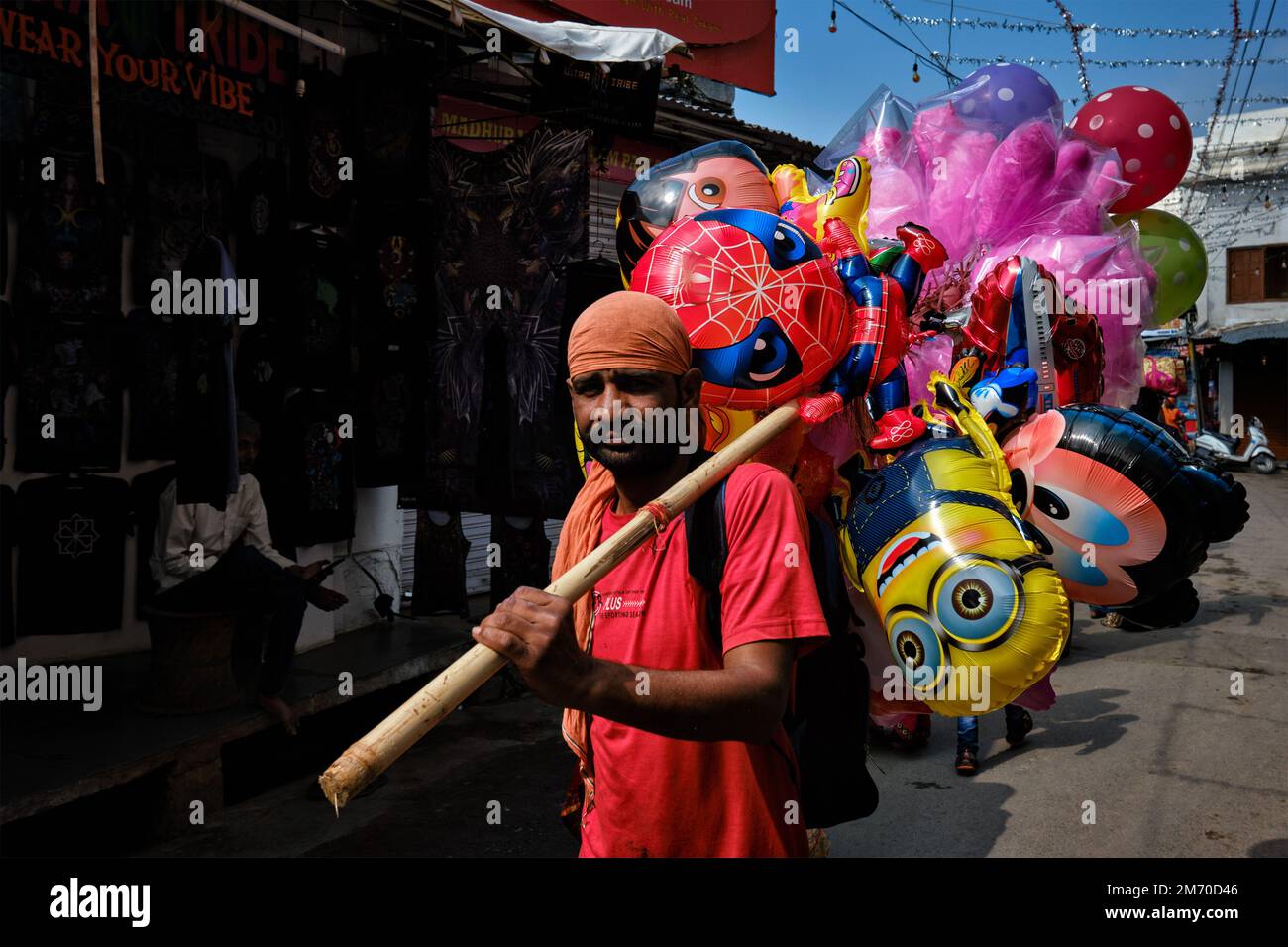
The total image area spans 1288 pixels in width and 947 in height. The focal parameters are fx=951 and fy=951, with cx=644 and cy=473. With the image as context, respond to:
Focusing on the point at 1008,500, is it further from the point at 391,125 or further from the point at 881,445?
the point at 391,125

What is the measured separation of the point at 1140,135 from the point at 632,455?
16.7 feet

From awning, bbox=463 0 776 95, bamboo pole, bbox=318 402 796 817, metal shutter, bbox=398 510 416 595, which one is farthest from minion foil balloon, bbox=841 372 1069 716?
awning, bbox=463 0 776 95

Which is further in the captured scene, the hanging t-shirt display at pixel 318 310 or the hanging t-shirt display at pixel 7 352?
the hanging t-shirt display at pixel 318 310

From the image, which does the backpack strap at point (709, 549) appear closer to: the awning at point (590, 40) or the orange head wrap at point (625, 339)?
the orange head wrap at point (625, 339)

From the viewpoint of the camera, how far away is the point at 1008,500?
2762 millimetres

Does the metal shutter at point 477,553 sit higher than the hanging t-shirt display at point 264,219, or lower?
lower

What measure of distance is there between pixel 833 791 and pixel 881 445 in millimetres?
1082

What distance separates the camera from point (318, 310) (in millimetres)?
5598

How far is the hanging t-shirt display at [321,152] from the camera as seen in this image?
5.28m

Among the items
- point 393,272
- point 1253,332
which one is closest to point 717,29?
point 393,272

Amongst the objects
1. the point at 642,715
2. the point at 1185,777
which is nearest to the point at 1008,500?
the point at 642,715

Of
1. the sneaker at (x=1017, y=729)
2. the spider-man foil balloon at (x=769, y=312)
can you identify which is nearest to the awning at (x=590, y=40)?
the spider-man foil balloon at (x=769, y=312)

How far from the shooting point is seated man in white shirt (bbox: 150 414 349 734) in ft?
15.8

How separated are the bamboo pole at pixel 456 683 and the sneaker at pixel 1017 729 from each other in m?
4.80
